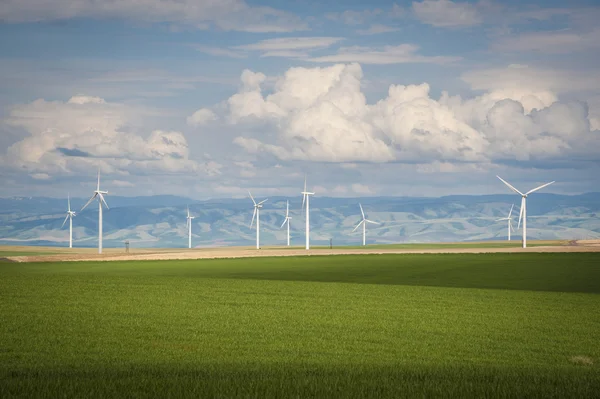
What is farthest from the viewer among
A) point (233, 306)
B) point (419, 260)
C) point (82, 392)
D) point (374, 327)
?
point (419, 260)

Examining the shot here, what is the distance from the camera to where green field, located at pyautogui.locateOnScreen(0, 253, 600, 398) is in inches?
650

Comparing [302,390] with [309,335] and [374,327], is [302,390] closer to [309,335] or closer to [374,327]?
[309,335]

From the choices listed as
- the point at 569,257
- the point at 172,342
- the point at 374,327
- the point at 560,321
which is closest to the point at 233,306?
the point at 374,327

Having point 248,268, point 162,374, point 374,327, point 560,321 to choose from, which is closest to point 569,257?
point 248,268

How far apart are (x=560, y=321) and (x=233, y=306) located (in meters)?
16.2

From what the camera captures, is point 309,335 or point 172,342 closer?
point 172,342

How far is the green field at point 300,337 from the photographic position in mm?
16516

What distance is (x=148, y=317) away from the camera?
118 feet

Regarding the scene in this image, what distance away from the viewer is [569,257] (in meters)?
91.9

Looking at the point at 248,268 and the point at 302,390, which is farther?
the point at 248,268

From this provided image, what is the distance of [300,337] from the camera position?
1208 inches

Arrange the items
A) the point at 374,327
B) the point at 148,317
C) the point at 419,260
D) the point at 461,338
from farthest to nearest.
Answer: the point at 419,260, the point at 148,317, the point at 374,327, the point at 461,338

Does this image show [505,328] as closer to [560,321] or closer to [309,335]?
[560,321]

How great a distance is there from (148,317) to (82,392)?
21234 mm
